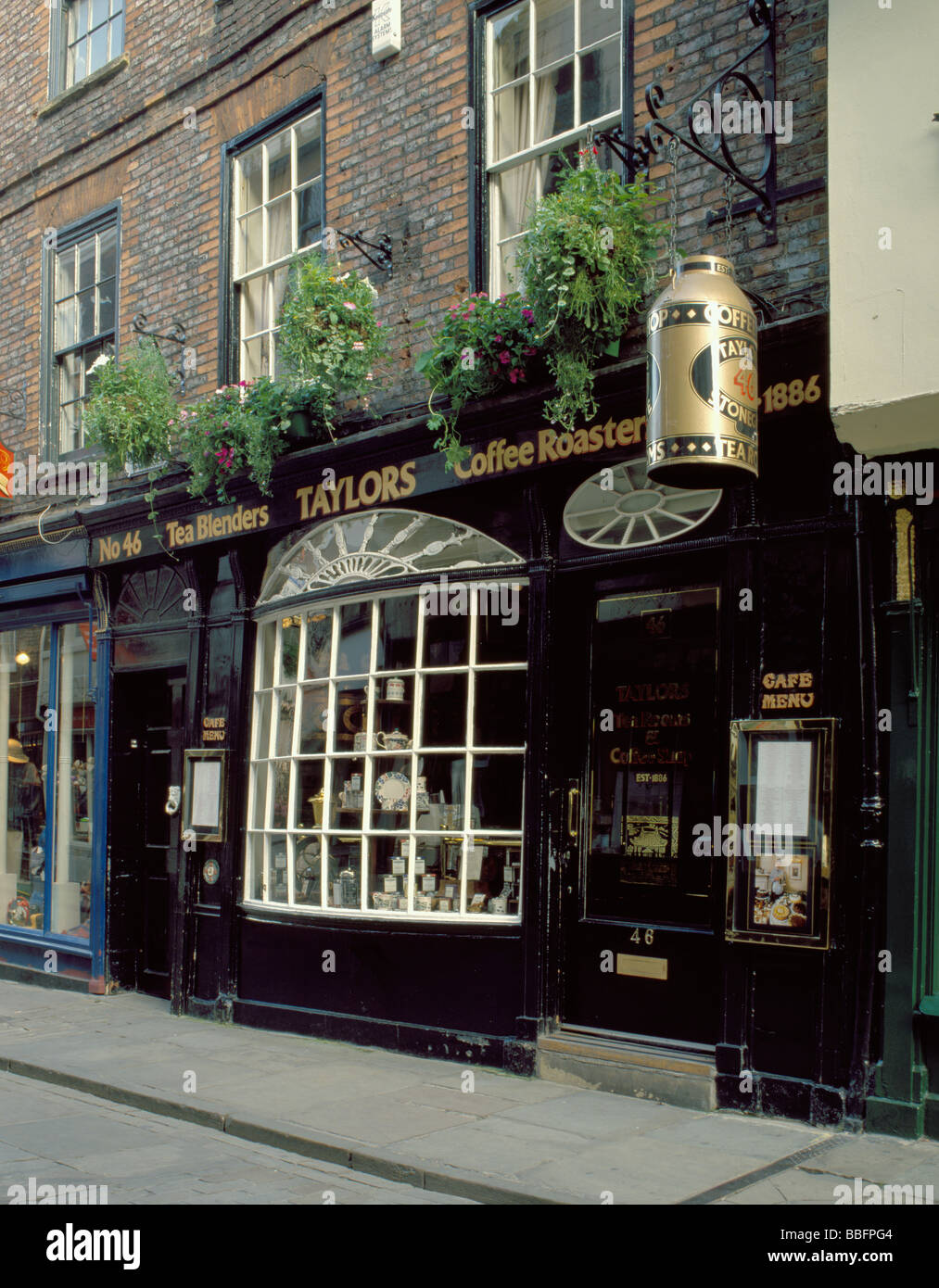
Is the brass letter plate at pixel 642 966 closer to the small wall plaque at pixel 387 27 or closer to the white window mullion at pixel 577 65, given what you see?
the white window mullion at pixel 577 65

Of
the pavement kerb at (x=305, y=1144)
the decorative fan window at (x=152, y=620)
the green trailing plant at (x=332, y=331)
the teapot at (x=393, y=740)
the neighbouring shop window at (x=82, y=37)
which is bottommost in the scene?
the pavement kerb at (x=305, y=1144)

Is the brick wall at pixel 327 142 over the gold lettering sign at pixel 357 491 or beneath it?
over

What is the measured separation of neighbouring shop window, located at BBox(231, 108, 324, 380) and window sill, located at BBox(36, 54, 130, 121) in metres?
2.17

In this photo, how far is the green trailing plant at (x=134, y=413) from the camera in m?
9.72

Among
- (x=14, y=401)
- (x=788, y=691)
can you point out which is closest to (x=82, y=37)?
(x=14, y=401)

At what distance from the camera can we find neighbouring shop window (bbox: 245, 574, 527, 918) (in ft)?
25.2

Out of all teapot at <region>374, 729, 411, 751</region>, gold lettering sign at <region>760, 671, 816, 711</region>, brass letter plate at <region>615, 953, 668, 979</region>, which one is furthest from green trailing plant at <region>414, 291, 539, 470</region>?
brass letter plate at <region>615, 953, 668, 979</region>

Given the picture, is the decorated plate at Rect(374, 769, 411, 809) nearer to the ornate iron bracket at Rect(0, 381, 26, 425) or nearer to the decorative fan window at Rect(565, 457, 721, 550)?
the decorative fan window at Rect(565, 457, 721, 550)

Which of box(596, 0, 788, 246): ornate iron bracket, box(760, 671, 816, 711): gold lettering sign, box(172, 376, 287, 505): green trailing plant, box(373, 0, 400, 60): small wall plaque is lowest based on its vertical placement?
box(760, 671, 816, 711): gold lettering sign

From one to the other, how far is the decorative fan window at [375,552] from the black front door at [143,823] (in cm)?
198

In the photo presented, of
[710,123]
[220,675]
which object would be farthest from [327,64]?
[220,675]

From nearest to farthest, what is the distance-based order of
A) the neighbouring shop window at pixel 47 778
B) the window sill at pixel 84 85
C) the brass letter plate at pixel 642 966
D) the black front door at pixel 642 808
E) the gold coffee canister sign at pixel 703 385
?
the gold coffee canister sign at pixel 703 385 → the black front door at pixel 642 808 → the brass letter plate at pixel 642 966 → the neighbouring shop window at pixel 47 778 → the window sill at pixel 84 85

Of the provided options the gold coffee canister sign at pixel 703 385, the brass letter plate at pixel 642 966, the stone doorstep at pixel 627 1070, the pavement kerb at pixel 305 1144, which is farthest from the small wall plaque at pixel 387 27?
the pavement kerb at pixel 305 1144

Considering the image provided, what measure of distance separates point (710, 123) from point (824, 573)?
2.50m
